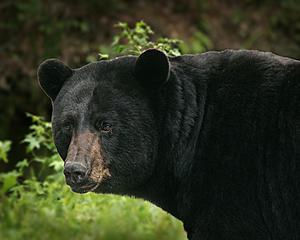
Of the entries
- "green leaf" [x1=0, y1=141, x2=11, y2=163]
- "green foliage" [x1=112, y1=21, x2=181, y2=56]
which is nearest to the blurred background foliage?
"green leaf" [x1=0, y1=141, x2=11, y2=163]

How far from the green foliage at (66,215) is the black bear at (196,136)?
34 centimetres

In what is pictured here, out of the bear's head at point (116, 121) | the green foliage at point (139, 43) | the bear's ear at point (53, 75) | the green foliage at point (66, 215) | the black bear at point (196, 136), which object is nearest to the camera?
the black bear at point (196, 136)

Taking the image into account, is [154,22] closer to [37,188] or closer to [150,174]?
[37,188]

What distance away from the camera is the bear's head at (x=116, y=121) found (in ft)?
18.0

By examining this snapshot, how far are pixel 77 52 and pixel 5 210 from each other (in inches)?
389

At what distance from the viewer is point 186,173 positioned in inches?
217

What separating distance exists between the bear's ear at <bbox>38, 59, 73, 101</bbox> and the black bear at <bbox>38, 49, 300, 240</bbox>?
4 centimetres

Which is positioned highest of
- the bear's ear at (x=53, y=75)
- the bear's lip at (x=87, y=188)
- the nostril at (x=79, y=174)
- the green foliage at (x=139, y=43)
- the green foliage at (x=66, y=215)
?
the green foliage at (x=139, y=43)

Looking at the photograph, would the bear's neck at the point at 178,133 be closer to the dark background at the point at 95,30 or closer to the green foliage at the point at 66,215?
the green foliage at the point at 66,215

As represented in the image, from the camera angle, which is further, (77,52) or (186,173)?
(77,52)

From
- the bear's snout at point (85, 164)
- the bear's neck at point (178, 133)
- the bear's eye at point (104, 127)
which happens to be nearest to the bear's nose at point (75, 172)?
the bear's snout at point (85, 164)

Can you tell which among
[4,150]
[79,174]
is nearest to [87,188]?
[79,174]

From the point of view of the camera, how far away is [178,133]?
556 centimetres

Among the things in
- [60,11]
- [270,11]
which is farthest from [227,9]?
[60,11]
